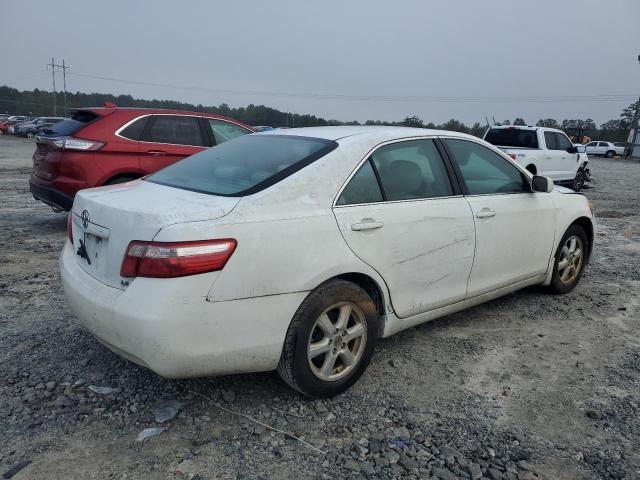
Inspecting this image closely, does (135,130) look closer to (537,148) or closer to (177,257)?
(177,257)

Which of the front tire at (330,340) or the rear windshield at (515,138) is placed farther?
the rear windshield at (515,138)

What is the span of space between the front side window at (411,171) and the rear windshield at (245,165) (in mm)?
388

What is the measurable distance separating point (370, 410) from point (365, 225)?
1050 millimetres

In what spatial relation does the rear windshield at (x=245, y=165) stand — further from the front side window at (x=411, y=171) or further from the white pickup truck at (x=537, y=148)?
the white pickup truck at (x=537, y=148)

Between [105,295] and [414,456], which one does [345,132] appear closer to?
[105,295]

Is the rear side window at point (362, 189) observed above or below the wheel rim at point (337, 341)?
above

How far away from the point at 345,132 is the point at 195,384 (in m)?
1.87

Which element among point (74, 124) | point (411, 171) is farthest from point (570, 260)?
point (74, 124)

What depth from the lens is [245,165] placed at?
3.22 metres

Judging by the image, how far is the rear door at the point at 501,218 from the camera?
12.4 feet

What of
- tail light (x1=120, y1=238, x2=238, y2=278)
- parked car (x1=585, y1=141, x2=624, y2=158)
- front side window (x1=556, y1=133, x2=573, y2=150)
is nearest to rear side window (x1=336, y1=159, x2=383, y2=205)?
tail light (x1=120, y1=238, x2=238, y2=278)

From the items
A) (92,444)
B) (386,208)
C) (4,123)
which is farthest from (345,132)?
(4,123)

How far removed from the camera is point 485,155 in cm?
412

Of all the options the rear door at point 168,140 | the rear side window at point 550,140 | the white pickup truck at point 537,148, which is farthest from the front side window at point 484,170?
the rear side window at point 550,140
